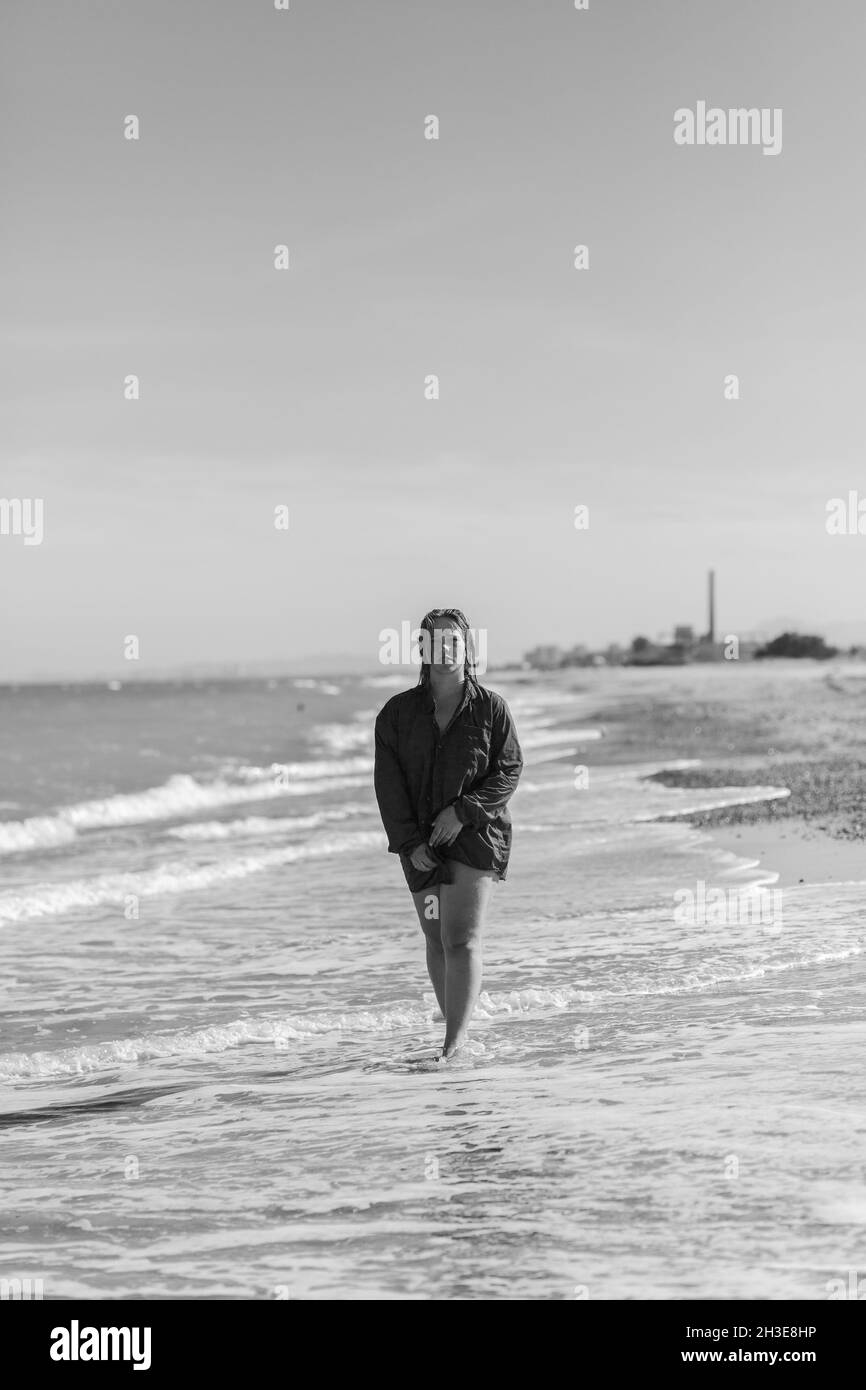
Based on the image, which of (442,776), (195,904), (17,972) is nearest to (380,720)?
(442,776)

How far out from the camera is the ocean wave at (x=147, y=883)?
464 inches

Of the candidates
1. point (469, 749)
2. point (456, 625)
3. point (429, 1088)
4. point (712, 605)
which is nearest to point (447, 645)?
point (456, 625)

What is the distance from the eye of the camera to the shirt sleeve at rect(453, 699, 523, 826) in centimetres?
→ 582

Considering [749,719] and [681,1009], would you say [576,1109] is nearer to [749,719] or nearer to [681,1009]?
[681,1009]

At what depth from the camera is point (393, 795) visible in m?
5.98

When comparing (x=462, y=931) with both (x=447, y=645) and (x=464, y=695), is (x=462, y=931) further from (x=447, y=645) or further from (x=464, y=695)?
(x=447, y=645)

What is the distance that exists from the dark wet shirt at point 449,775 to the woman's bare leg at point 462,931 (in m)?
0.07

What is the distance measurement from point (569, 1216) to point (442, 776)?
2340 millimetres

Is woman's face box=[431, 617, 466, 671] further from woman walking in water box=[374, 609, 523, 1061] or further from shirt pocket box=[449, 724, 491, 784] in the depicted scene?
shirt pocket box=[449, 724, 491, 784]

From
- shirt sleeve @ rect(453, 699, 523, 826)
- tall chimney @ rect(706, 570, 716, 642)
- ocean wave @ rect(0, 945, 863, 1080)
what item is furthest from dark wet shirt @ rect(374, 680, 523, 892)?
tall chimney @ rect(706, 570, 716, 642)

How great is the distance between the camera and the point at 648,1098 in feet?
16.8

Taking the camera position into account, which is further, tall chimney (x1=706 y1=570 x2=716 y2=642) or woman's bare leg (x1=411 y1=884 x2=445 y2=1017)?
tall chimney (x1=706 y1=570 x2=716 y2=642)

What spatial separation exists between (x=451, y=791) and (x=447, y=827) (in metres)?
0.17

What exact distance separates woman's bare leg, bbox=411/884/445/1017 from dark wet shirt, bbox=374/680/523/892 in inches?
3.0
